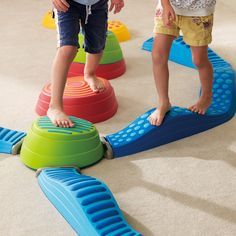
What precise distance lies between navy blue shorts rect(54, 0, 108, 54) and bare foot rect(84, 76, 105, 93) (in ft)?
0.41

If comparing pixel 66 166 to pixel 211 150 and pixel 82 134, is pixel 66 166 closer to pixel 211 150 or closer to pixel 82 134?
pixel 82 134

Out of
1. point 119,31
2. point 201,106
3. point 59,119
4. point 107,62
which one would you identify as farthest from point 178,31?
point 119,31

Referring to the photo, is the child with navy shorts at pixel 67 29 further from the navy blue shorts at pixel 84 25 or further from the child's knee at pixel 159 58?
the child's knee at pixel 159 58

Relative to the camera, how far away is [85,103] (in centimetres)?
188

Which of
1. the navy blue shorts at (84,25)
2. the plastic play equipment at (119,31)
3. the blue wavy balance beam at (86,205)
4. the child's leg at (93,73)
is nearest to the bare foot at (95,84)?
the child's leg at (93,73)

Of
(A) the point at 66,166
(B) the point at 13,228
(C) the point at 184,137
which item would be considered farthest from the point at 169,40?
(B) the point at 13,228

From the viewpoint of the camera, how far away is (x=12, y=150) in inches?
65.4

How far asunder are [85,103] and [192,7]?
546 mm

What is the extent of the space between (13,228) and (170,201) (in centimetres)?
44

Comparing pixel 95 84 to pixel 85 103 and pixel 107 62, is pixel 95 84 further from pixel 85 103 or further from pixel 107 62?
pixel 107 62

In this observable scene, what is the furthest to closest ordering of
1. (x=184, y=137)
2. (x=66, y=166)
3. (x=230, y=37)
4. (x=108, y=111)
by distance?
(x=230, y=37) → (x=108, y=111) → (x=184, y=137) → (x=66, y=166)

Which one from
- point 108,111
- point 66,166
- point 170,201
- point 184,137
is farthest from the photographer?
point 108,111

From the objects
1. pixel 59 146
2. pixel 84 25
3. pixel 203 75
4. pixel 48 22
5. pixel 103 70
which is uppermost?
pixel 84 25

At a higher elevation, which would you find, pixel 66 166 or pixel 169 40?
pixel 169 40
